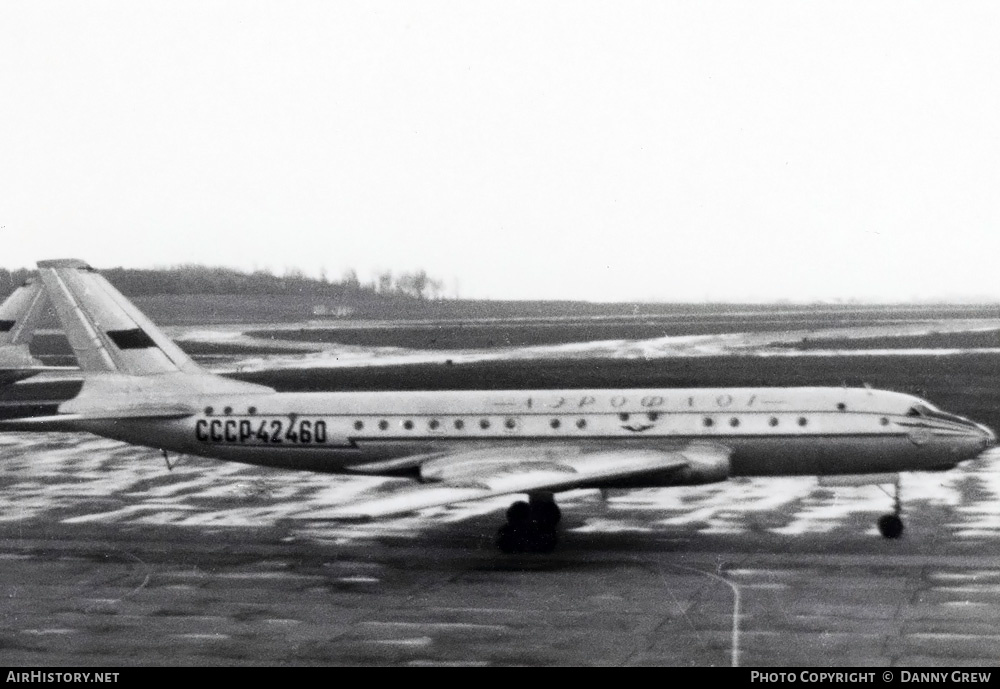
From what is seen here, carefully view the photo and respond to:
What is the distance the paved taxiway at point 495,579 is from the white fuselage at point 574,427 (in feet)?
5.43

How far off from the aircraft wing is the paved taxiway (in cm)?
145

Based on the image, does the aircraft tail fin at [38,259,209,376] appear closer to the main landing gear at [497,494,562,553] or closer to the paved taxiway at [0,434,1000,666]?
the paved taxiway at [0,434,1000,666]

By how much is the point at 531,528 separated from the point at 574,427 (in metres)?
2.68

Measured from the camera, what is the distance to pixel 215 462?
129ft

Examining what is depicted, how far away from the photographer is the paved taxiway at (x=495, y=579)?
1861 centimetres

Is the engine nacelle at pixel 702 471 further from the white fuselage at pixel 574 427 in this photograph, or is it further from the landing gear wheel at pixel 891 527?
the landing gear wheel at pixel 891 527

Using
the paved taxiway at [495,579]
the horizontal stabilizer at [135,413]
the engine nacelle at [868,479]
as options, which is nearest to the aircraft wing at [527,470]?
the paved taxiway at [495,579]

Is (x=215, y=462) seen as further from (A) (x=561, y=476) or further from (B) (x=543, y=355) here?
(B) (x=543, y=355)

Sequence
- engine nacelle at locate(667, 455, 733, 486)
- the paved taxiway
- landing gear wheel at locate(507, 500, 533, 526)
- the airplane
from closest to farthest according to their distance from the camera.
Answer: the paved taxiway < engine nacelle at locate(667, 455, 733, 486) < landing gear wheel at locate(507, 500, 533, 526) < the airplane

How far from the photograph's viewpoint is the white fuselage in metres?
26.8

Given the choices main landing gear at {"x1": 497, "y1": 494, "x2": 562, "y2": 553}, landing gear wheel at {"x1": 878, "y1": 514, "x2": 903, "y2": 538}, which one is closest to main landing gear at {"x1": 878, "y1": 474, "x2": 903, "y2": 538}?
landing gear wheel at {"x1": 878, "y1": 514, "x2": 903, "y2": 538}

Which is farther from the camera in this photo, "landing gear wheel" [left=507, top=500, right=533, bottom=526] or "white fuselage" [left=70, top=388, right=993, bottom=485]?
"white fuselage" [left=70, top=388, right=993, bottom=485]

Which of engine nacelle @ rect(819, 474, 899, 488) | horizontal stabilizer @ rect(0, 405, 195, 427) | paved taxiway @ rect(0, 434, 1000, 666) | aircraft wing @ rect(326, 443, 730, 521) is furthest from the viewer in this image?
horizontal stabilizer @ rect(0, 405, 195, 427)
